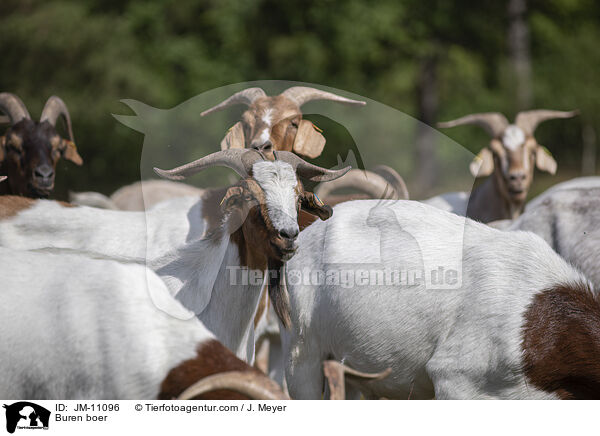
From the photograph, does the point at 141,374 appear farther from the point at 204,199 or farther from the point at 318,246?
the point at 204,199

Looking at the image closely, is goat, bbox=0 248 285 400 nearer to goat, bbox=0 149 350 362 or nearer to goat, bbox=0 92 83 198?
goat, bbox=0 149 350 362

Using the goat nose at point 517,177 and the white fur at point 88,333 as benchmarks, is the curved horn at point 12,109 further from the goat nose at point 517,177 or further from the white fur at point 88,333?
the goat nose at point 517,177

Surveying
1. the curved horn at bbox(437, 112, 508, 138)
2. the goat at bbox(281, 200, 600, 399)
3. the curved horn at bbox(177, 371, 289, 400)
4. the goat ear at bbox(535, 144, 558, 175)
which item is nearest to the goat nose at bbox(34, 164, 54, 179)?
the goat at bbox(281, 200, 600, 399)

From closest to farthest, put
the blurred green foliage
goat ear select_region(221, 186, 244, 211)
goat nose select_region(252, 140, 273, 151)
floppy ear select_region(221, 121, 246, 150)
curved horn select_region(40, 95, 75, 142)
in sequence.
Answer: goat ear select_region(221, 186, 244, 211), goat nose select_region(252, 140, 273, 151), floppy ear select_region(221, 121, 246, 150), curved horn select_region(40, 95, 75, 142), the blurred green foliage

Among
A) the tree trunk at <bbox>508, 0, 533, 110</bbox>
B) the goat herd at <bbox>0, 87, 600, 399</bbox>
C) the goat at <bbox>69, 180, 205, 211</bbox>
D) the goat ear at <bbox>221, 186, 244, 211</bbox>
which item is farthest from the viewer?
the tree trunk at <bbox>508, 0, 533, 110</bbox>

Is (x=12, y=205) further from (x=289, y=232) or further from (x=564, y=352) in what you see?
(x=564, y=352)

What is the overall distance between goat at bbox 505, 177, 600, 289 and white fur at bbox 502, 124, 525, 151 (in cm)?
113

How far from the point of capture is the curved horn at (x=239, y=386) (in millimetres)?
2988

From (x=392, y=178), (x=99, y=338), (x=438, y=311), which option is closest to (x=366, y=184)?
(x=392, y=178)

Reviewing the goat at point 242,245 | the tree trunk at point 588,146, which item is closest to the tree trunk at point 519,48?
the tree trunk at point 588,146

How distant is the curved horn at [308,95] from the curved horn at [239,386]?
2640 millimetres

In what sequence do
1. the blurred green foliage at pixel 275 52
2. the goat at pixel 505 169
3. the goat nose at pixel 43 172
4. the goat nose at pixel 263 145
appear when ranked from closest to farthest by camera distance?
the goat nose at pixel 263 145
the goat nose at pixel 43 172
the goat at pixel 505 169
the blurred green foliage at pixel 275 52

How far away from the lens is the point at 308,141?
16.4 feet
